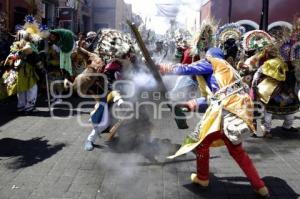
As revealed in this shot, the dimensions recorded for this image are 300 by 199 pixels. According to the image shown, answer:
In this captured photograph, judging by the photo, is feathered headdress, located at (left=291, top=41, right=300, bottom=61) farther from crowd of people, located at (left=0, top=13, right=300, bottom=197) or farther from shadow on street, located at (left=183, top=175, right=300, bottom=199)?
shadow on street, located at (left=183, top=175, right=300, bottom=199)

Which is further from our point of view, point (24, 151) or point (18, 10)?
point (18, 10)

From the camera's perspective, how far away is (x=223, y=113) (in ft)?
15.2

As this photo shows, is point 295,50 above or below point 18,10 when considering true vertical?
below

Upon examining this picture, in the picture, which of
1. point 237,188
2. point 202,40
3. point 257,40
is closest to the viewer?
point 237,188

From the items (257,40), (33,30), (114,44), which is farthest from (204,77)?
(33,30)

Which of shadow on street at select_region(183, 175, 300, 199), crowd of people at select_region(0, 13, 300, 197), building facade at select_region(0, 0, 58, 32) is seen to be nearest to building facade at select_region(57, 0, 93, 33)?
building facade at select_region(0, 0, 58, 32)

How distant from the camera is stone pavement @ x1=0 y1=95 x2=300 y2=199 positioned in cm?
490

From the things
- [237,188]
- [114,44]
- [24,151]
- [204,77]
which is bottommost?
[237,188]

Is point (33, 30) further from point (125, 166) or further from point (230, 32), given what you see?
point (230, 32)

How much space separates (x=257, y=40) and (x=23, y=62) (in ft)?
15.2

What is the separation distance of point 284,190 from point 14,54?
6169 mm

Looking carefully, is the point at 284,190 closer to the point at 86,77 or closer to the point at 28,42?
the point at 86,77

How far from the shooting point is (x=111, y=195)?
4.78 m

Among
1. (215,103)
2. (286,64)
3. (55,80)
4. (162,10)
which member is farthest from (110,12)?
(215,103)
